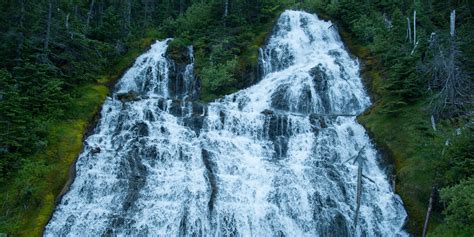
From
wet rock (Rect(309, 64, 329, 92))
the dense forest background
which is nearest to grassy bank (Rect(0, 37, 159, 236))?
the dense forest background

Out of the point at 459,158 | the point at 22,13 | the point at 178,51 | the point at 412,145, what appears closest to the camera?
the point at 459,158

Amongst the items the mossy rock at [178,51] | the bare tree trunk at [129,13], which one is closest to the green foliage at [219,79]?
the mossy rock at [178,51]

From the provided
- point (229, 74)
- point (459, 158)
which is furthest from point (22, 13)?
point (459, 158)

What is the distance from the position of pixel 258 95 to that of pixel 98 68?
42.3 feet

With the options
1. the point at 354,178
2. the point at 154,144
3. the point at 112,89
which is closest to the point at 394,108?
the point at 354,178

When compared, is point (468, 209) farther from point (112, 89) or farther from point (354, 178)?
point (112, 89)

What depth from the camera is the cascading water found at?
59.8 ft

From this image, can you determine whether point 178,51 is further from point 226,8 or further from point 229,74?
point 226,8

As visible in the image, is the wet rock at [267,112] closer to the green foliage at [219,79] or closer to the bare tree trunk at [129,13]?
the green foliage at [219,79]

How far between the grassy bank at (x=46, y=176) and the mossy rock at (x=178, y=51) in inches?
424

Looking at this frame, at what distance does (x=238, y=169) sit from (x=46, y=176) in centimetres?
996

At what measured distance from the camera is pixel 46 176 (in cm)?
1992

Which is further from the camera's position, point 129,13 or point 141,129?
point 129,13

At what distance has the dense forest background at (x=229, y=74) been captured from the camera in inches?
701
